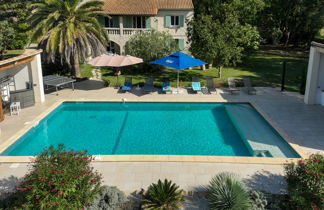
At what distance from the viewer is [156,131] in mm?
16438

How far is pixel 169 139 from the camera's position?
15367mm

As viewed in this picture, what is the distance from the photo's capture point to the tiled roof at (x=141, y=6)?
117 feet

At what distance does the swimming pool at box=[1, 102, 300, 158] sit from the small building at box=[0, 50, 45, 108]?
177cm

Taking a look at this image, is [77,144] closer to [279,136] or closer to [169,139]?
[169,139]

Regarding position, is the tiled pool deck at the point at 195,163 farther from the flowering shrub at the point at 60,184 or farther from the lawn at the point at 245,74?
the lawn at the point at 245,74

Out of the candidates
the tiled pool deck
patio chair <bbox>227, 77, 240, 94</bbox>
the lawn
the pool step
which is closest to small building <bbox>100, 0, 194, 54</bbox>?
the lawn

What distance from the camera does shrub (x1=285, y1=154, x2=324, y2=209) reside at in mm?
8305

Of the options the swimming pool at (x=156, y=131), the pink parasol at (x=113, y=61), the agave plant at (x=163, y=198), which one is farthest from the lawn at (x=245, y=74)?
the agave plant at (x=163, y=198)

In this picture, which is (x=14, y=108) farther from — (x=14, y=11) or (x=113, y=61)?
(x=14, y=11)

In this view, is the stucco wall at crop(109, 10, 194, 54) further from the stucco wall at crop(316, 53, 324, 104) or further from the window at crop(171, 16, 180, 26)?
the stucco wall at crop(316, 53, 324, 104)

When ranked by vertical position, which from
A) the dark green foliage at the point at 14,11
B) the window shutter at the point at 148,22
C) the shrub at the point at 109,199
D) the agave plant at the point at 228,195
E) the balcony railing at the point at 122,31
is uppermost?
the dark green foliage at the point at 14,11

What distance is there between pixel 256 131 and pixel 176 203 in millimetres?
8027

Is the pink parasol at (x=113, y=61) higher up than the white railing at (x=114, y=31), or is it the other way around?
the white railing at (x=114, y=31)

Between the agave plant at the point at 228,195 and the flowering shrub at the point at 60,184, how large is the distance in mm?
3381
